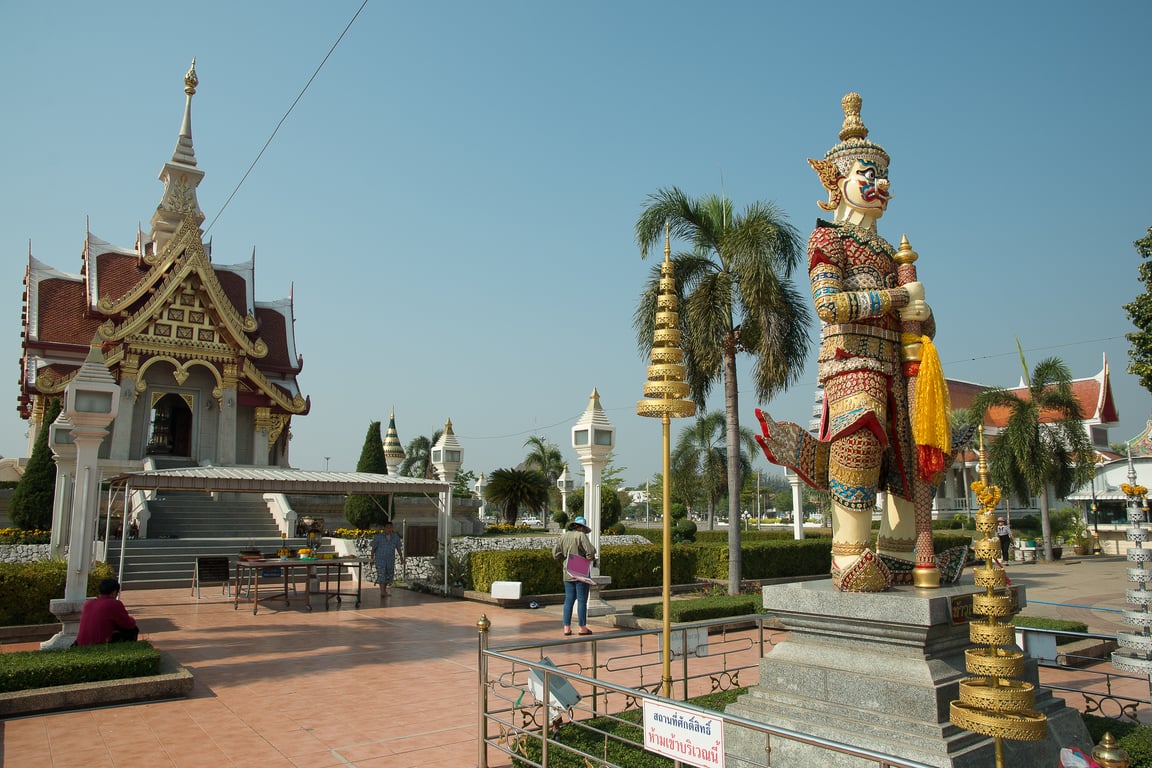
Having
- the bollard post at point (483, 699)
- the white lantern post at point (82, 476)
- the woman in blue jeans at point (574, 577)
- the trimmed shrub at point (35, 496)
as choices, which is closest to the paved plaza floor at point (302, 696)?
the bollard post at point (483, 699)

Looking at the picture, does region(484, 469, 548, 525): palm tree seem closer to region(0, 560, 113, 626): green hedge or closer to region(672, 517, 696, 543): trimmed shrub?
region(672, 517, 696, 543): trimmed shrub

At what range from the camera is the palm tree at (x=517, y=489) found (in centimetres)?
3084

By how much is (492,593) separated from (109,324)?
16.4m

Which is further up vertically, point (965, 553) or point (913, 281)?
point (913, 281)

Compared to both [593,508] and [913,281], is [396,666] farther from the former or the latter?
[913,281]

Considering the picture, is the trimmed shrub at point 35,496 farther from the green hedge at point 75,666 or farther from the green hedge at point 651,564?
the green hedge at point 75,666

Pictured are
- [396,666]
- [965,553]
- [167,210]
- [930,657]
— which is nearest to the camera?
[930,657]

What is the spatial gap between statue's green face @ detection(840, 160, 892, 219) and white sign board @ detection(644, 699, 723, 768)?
13.1 feet

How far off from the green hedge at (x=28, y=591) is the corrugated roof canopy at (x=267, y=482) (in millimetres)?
2395

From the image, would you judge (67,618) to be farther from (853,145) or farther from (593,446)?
(853,145)

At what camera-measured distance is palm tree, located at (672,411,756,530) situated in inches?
1665

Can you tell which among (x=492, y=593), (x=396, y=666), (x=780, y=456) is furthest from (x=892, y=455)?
(x=492, y=593)

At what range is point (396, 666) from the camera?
9156mm

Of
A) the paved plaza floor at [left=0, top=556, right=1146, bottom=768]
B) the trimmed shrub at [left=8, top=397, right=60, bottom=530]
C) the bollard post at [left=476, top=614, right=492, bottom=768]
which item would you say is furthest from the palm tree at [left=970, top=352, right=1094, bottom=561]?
the trimmed shrub at [left=8, top=397, right=60, bottom=530]
